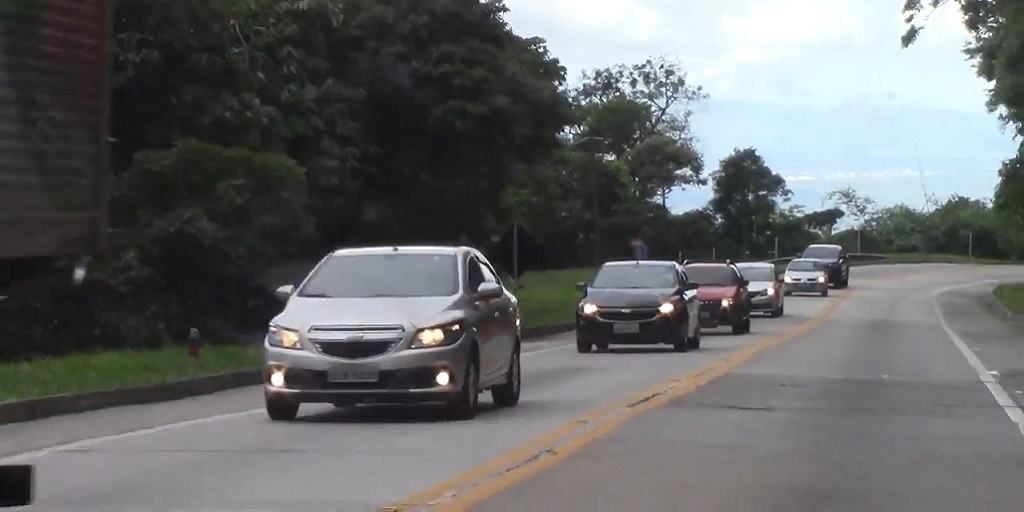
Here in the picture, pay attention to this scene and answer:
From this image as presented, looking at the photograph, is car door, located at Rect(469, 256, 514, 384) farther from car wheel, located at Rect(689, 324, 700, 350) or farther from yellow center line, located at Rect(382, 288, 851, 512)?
car wheel, located at Rect(689, 324, 700, 350)

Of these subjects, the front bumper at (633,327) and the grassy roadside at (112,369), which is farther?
the front bumper at (633,327)

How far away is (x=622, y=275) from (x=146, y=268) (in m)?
8.12

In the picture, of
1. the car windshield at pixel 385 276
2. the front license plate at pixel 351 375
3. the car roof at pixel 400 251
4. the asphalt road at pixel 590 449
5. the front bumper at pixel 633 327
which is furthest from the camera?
the front bumper at pixel 633 327

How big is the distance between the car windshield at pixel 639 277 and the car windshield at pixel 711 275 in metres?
7.56

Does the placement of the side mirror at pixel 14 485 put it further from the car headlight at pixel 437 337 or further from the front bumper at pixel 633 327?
the front bumper at pixel 633 327

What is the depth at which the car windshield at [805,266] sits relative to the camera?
217 ft

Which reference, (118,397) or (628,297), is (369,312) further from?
(628,297)

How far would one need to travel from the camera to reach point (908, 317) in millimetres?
48344

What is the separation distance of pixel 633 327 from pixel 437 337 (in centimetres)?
1406

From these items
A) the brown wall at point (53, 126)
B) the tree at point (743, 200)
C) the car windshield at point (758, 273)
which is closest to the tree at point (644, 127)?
the tree at point (743, 200)

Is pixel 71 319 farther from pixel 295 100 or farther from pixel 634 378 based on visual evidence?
pixel 634 378

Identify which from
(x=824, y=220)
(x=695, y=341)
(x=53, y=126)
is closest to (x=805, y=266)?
(x=695, y=341)

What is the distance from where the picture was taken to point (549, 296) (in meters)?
52.8

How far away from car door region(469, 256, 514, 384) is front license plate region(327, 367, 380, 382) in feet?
4.52
